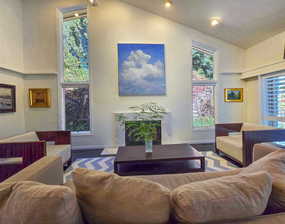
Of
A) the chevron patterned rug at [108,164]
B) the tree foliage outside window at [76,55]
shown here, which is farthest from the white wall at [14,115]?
the chevron patterned rug at [108,164]

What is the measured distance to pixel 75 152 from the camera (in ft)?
15.0

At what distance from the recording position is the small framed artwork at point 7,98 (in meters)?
3.83

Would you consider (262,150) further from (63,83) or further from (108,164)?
(63,83)

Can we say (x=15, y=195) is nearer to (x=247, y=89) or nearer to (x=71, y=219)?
(x=71, y=219)

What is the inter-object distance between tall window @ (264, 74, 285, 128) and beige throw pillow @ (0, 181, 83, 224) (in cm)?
486

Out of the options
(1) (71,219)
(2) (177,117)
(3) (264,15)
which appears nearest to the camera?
(1) (71,219)

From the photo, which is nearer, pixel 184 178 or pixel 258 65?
pixel 184 178

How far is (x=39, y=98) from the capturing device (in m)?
4.75

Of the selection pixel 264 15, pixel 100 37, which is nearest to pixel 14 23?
pixel 100 37

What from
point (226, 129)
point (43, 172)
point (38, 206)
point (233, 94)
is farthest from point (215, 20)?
point (38, 206)

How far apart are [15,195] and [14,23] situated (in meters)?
5.10

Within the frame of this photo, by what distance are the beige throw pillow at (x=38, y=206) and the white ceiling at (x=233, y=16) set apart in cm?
446

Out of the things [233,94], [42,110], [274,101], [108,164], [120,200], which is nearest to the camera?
[120,200]

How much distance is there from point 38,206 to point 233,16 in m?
4.90
